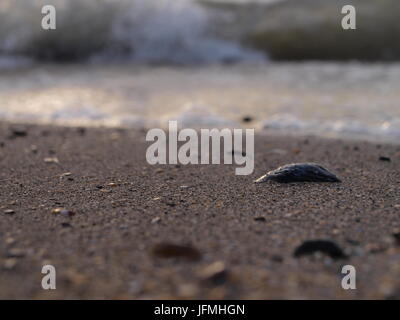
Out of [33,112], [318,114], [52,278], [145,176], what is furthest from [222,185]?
[33,112]

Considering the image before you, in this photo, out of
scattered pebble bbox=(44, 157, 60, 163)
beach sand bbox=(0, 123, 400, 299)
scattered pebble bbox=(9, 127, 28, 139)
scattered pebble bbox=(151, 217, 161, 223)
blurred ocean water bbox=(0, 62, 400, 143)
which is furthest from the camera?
blurred ocean water bbox=(0, 62, 400, 143)

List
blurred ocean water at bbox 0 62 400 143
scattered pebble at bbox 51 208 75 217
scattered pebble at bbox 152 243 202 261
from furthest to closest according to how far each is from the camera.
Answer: blurred ocean water at bbox 0 62 400 143 < scattered pebble at bbox 51 208 75 217 < scattered pebble at bbox 152 243 202 261

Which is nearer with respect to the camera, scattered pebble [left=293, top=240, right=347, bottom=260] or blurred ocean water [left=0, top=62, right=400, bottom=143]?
scattered pebble [left=293, top=240, right=347, bottom=260]

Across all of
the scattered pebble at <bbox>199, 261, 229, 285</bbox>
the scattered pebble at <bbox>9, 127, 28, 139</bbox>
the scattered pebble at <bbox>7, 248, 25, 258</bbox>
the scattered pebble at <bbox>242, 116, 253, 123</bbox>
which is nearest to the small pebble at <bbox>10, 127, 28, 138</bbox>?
the scattered pebble at <bbox>9, 127, 28, 139</bbox>

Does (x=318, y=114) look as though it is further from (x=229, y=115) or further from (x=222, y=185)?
(x=222, y=185)

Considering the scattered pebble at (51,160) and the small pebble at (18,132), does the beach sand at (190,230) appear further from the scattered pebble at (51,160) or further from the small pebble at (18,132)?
the small pebble at (18,132)

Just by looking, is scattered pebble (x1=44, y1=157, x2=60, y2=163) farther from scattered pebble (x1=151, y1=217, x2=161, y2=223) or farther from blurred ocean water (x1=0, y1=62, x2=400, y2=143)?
scattered pebble (x1=151, y1=217, x2=161, y2=223)

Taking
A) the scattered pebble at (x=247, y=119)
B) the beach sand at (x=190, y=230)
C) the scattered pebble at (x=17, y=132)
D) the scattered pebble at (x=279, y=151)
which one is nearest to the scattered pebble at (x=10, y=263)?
the beach sand at (x=190, y=230)
